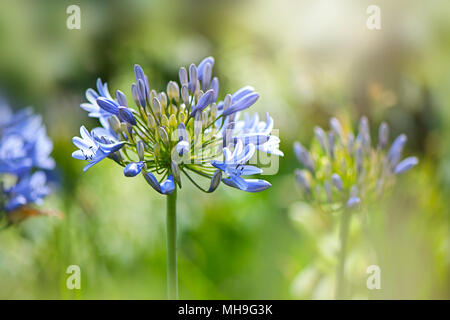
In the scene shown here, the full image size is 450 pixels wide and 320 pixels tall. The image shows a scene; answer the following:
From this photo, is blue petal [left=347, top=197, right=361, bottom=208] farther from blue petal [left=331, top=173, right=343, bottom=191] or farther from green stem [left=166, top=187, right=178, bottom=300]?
green stem [left=166, top=187, right=178, bottom=300]

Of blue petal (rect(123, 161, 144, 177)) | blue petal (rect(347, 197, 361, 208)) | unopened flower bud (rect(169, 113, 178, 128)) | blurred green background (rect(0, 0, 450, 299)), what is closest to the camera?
blue petal (rect(123, 161, 144, 177))

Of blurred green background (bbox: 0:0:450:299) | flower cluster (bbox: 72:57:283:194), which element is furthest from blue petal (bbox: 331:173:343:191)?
blurred green background (bbox: 0:0:450:299)

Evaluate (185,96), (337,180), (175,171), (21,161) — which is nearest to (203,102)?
(185,96)

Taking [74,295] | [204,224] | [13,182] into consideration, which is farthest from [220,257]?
[13,182]

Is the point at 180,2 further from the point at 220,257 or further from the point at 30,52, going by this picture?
the point at 220,257

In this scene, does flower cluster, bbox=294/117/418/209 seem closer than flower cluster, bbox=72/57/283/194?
No

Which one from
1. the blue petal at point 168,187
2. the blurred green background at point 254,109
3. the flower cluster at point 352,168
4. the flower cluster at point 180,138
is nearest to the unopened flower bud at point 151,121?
the flower cluster at point 180,138
